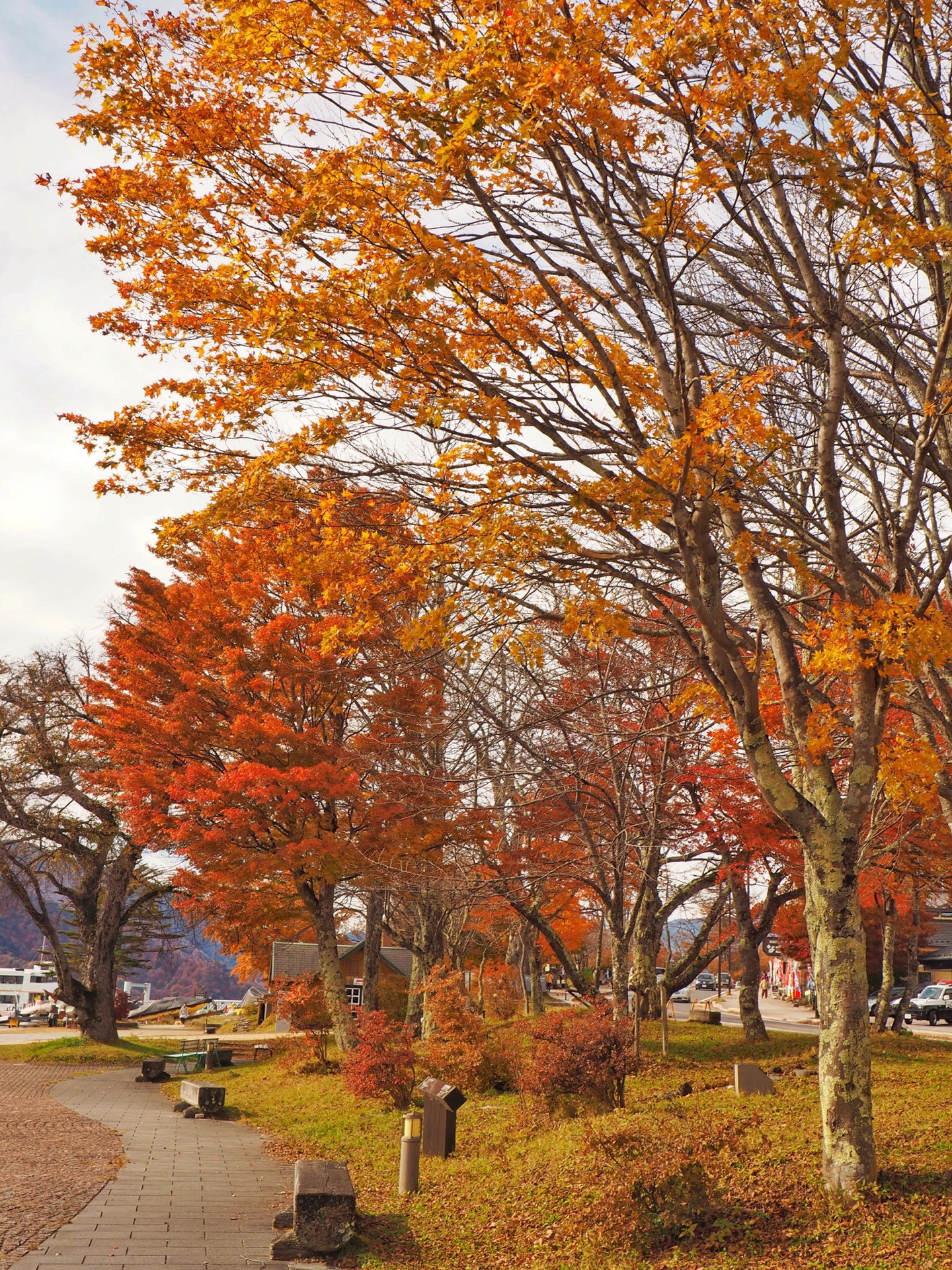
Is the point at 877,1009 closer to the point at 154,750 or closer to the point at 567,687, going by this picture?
the point at 567,687

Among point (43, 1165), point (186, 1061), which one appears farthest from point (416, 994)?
point (43, 1165)

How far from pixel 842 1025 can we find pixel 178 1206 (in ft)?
19.8

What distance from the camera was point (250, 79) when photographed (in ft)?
23.2

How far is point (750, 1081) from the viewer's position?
1219 centimetres

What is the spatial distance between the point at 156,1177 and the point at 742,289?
10433 mm

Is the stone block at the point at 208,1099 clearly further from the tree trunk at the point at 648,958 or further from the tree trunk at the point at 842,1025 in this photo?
the tree trunk at the point at 842,1025

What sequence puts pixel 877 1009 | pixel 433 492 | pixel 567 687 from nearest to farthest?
pixel 433 492
pixel 567 687
pixel 877 1009

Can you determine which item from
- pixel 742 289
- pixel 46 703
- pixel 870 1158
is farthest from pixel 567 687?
pixel 46 703

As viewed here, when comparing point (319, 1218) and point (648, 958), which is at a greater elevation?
point (648, 958)

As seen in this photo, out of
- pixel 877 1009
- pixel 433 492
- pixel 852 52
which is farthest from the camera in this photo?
pixel 877 1009

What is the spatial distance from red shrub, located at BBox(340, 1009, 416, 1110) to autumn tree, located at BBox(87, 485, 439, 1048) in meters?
3.89

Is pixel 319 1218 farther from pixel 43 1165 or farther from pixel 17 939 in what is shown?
pixel 17 939

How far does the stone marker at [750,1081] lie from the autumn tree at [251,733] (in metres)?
7.09

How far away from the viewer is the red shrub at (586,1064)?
11547mm
